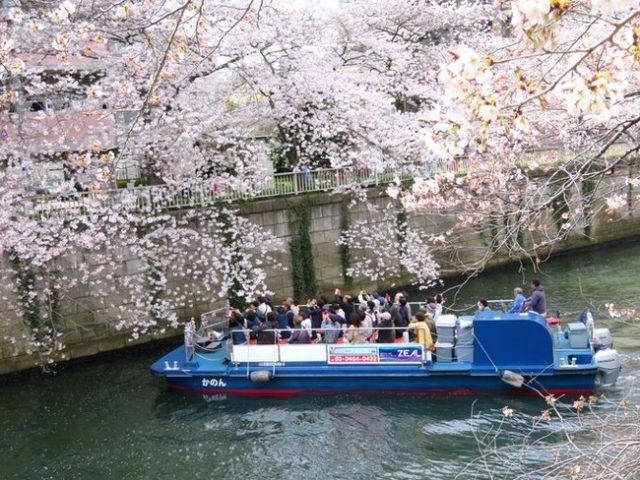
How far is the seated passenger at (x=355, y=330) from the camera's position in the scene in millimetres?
13578

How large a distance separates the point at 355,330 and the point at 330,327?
1.80 ft

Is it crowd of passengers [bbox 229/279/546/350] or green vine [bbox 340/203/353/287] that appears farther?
green vine [bbox 340/203/353/287]

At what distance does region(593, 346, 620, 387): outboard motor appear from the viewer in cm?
1240

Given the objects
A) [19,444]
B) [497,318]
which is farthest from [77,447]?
[497,318]

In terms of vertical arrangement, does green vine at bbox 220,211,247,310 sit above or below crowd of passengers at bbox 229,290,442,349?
above

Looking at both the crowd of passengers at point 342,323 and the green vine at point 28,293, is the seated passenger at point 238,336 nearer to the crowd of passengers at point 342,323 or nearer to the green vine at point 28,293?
the crowd of passengers at point 342,323

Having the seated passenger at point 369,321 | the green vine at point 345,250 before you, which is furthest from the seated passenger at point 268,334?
the green vine at point 345,250

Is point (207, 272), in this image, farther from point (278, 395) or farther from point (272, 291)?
point (278, 395)

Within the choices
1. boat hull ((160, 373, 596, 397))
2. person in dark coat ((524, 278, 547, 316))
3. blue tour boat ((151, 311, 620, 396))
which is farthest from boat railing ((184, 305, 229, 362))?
person in dark coat ((524, 278, 547, 316))

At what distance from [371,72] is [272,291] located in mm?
8184

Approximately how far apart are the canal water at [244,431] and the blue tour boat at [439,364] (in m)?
0.27

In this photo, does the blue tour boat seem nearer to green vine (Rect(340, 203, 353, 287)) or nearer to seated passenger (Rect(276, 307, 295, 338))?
seated passenger (Rect(276, 307, 295, 338))

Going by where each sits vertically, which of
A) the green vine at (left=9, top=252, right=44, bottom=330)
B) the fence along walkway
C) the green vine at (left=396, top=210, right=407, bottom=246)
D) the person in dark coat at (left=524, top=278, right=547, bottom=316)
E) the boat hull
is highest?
the fence along walkway

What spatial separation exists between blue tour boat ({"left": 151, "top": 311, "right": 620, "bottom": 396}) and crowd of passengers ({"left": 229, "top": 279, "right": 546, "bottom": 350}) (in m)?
0.30
